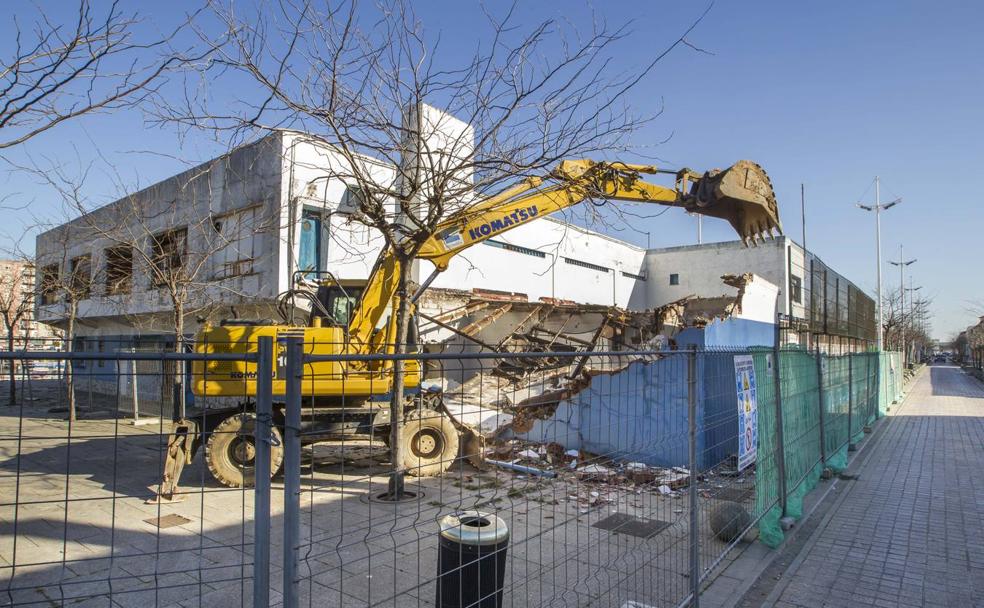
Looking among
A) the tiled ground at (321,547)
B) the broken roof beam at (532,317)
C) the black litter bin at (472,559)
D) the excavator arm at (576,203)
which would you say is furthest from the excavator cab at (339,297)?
the broken roof beam at (532,317)

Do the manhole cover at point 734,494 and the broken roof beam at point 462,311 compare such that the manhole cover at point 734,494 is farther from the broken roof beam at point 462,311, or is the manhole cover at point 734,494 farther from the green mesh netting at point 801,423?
the broken roof beam at point 462,311

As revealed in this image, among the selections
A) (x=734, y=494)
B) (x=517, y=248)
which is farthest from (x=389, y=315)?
(x=517, y=248)

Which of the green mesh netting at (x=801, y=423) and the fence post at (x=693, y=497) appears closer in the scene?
the fence post at (x=693, y=497)

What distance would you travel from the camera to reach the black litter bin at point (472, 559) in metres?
3.10

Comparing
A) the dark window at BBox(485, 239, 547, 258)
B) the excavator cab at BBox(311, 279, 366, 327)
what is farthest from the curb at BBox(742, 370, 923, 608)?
the dark window at BBox(485, 239, 547, 258)

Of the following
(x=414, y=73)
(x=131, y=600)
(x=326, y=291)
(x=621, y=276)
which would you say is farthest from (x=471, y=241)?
(x=621, y=276)

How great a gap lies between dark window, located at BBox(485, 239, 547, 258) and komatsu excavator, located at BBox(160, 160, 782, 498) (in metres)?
11.4

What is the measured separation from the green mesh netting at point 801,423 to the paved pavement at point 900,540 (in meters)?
0.39

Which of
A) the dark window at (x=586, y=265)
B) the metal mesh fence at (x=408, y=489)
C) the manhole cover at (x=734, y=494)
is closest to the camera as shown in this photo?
the metal mesh fence at (x=408, y=489)

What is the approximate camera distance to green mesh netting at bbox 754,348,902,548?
5.59 meters

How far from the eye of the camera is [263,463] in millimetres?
2006

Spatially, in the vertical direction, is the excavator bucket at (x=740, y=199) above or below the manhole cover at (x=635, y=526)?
above

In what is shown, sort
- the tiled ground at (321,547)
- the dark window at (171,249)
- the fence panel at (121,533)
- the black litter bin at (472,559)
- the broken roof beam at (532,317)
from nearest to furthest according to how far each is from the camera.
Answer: the black litter bin at (472,559) → the tiled ground at (321,547) → the fence panel at (121,533) → the dark window at (171,249) → the broken roof beam at (532,317)

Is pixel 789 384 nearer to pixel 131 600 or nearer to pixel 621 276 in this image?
pixel 131 600
